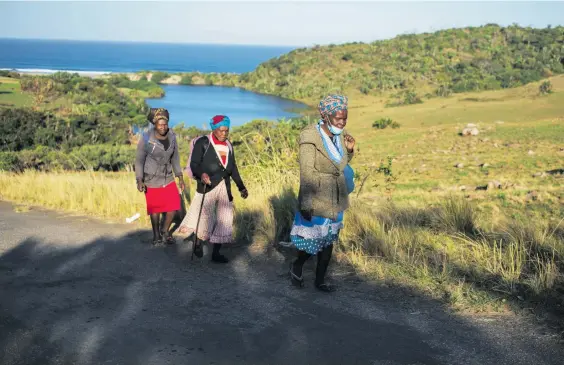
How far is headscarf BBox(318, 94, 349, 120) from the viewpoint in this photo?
535 cm

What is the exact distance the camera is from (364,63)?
3713 inches

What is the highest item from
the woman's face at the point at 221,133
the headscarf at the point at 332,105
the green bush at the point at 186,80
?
the headscarf at the point at 332,105

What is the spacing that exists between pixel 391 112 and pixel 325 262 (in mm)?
45503

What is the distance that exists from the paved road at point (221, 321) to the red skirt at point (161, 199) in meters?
0.85

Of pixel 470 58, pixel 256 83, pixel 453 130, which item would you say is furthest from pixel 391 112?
pixel 256 83

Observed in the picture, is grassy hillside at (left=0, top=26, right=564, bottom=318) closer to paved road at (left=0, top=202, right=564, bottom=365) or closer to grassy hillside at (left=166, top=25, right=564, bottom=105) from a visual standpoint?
paved road at (left=0, top=202, right=564, bottom=365)

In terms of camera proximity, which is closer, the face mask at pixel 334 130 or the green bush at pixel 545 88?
the face mask at pixel 334 130

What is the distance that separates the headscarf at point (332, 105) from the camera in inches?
211

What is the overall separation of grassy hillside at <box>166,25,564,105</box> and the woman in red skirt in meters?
56.2

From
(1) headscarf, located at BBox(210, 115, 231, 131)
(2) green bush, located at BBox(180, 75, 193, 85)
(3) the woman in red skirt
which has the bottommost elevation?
(2) green bush, located at BBox(180, 75, 193, 85)

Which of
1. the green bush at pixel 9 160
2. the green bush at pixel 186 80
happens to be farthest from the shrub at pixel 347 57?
the green bush at pixel 9 160

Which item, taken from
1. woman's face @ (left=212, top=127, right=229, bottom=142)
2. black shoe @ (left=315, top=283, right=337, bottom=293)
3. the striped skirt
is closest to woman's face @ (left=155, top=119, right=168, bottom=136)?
woman's face @ (left=212, top=127, right=229, bottom=142)

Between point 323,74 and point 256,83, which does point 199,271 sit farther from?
point 256,83

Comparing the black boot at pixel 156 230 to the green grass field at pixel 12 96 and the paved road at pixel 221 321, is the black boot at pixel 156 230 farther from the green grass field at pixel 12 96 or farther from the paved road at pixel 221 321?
the green grass field at pixel 12 96
